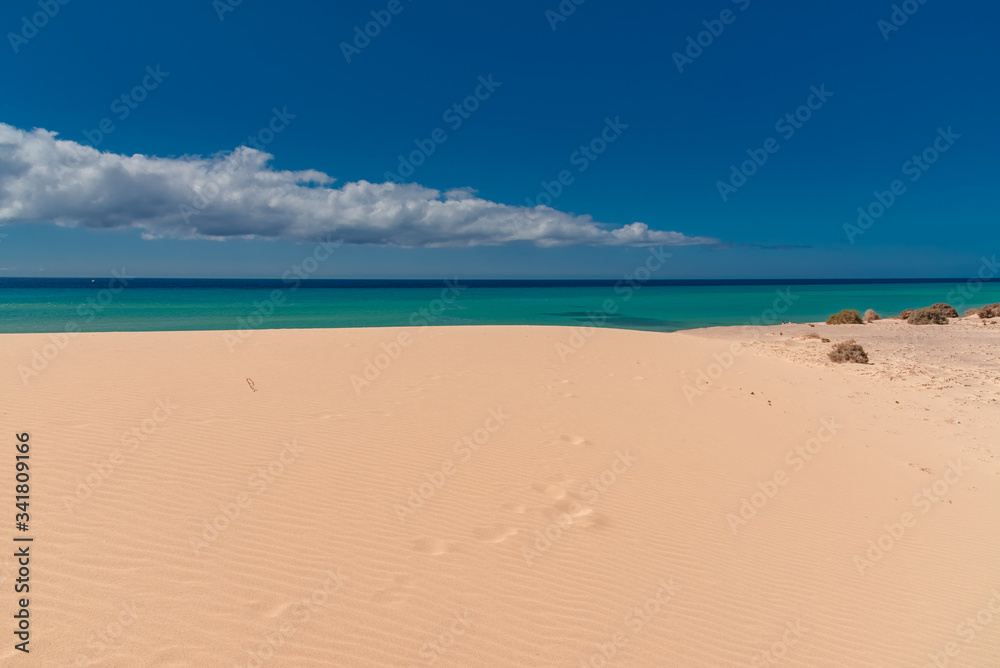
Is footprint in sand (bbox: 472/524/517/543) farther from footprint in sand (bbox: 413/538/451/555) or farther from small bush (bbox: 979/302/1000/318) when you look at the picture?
small bush (bbox: 979/302/1000/318)

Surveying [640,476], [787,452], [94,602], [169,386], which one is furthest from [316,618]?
[169,386]

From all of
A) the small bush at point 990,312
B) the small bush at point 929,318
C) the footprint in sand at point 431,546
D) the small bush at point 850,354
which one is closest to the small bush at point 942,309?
the small bush at point 929,318

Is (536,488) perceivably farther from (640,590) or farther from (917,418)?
(917,418)

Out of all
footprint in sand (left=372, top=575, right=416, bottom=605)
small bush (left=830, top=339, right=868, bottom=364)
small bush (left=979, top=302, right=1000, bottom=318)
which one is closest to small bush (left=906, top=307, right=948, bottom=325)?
small bush (left=979, top=302, right=1000, bottom=318)

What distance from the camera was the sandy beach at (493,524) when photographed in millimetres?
3270

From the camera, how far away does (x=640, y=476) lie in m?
6.11

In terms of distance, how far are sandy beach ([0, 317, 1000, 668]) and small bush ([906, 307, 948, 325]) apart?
1671 cm

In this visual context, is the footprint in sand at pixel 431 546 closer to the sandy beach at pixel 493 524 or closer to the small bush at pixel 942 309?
the sandy beach at pixel 493 524

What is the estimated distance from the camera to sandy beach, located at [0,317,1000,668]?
129 inches

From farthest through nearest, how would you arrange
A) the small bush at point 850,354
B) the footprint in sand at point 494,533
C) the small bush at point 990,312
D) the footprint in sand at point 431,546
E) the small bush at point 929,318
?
→ the small bush at point 990,312 → the small bush at point 929,318 → the small bush at point 850,354 → the footprint in sand at point 494,533 → the footprint in sand at point 431,546

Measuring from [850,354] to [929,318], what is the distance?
47.8 feet

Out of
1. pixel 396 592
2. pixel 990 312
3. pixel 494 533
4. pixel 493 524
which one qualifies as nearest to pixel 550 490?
pixel 493 524

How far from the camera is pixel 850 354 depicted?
13859 millimetres

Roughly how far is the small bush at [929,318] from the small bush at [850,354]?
13.6m
